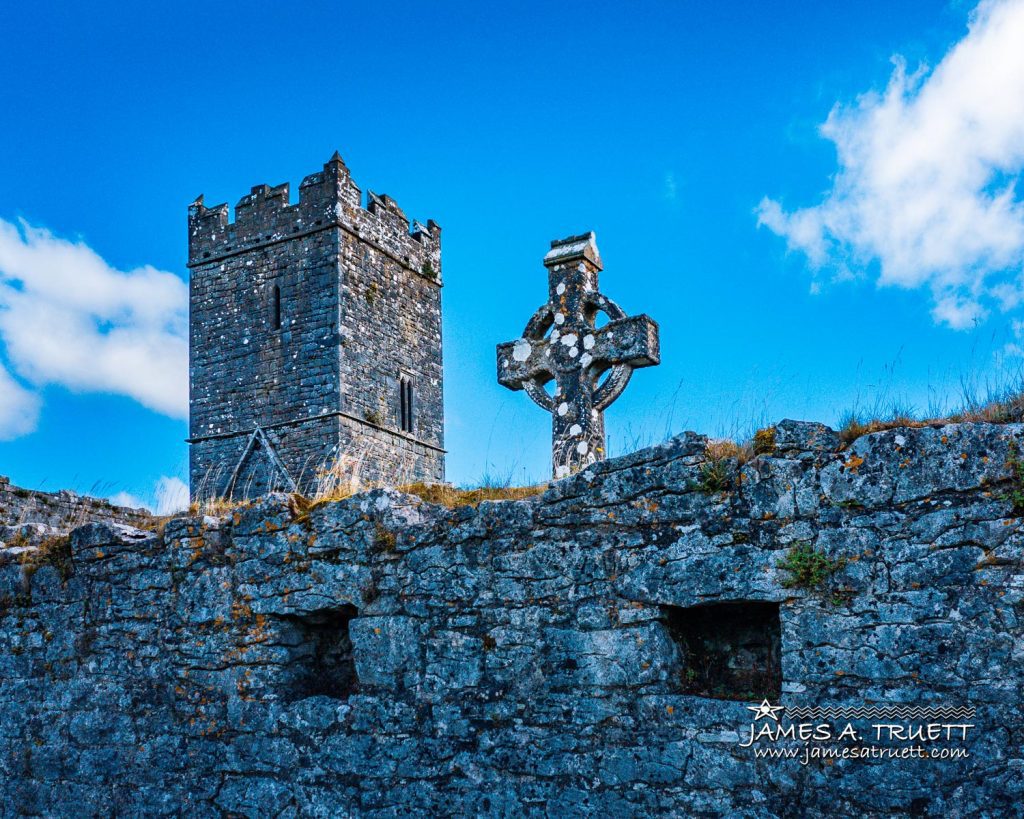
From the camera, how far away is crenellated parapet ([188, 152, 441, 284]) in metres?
26.2

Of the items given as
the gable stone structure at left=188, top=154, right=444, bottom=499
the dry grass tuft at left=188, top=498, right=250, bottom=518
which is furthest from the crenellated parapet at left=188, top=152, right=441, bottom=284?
the dry grass tuft at left=188, top=498, right=250, bottom=518

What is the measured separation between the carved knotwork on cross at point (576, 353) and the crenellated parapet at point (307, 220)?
731 inches

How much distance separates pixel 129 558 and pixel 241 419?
19431 mm

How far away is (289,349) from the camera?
85.4 feet

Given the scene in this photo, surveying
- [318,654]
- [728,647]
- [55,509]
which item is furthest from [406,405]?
[728,647]

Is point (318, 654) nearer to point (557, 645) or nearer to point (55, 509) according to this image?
point (557, 645)

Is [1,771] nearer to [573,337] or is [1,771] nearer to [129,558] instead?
[129,558]

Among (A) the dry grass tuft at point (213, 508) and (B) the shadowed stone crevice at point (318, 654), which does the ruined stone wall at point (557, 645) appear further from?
(A) the dry grass tuft at point (213, 508)

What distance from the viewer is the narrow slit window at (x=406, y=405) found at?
27516mm

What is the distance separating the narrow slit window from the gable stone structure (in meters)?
0.03

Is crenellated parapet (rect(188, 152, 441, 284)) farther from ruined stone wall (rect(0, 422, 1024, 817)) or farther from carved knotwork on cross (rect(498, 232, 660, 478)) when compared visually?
ruined stone wall (rect(0, 422, 1024, 817))

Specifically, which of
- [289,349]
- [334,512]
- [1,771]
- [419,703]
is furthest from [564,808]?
[289,349]

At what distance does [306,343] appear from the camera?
25859 millimetres

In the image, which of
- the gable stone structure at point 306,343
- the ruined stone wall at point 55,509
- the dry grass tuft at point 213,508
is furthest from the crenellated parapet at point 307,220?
the dry grass tuft at point 213,508
